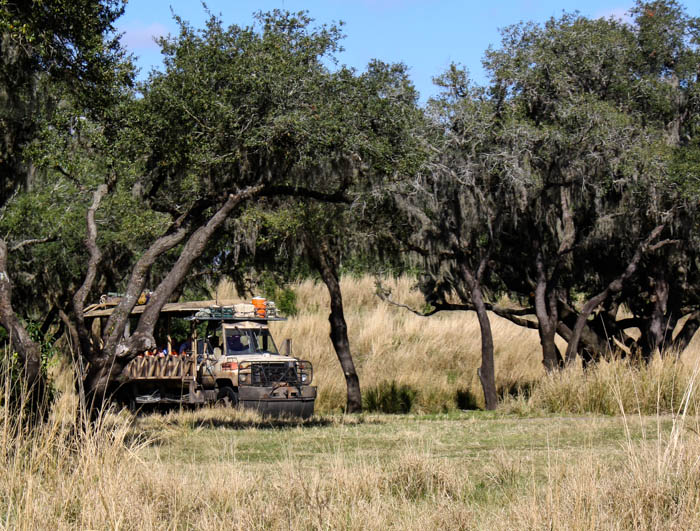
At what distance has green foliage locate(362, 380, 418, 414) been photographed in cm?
2503

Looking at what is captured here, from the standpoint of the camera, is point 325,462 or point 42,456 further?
point 325,462

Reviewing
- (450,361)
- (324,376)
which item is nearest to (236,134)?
(324,376)

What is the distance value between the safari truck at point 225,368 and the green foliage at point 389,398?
5.17 meters

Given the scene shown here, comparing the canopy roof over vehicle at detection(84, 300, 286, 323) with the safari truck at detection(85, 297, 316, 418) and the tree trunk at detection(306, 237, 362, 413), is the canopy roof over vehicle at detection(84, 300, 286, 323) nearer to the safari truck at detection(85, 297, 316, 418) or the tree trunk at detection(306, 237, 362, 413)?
the safari truck at detection(85, 297, 316, 418)

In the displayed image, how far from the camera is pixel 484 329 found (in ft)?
65.5

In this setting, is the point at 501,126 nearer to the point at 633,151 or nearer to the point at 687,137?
the point at 633,151

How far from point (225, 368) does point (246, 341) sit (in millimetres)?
1033

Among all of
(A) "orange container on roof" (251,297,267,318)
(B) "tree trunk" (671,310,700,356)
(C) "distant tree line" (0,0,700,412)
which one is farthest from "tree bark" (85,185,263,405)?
(B) "tree trunk" (671,310,700,356)

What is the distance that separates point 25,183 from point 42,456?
501 inches

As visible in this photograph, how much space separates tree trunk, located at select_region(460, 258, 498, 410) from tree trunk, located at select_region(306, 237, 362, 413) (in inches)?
110

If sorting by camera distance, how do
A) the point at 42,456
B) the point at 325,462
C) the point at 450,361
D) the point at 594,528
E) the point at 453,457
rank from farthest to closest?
the point at 450,361 → the point at 453,457 → the point at 325,462 → the point at 42,456 → the point at 594,528

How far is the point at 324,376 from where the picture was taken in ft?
84.9

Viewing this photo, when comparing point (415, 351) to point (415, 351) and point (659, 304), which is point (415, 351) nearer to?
point (415, 351)

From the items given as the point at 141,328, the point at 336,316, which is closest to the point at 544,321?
the point at 336,316
